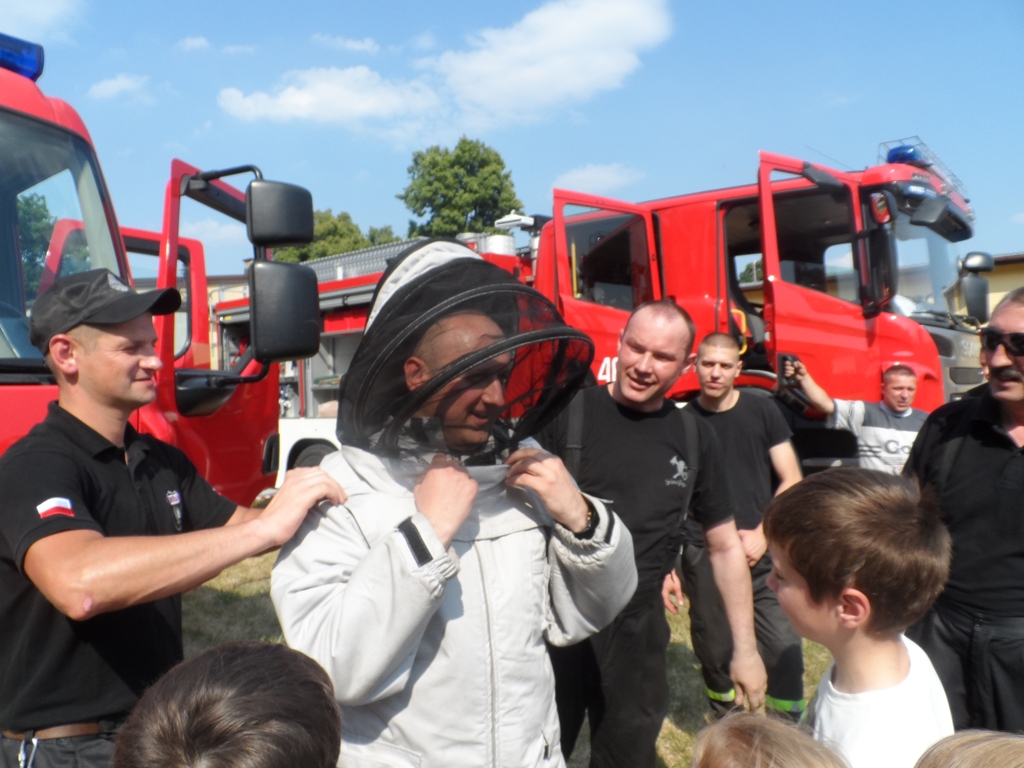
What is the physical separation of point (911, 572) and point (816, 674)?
11.3 feet

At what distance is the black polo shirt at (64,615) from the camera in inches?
68.5

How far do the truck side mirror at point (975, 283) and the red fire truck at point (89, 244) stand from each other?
577 cm

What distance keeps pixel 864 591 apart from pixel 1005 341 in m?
1.09

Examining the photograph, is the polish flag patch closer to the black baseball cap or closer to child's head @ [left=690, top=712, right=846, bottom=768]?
the black baseball cap

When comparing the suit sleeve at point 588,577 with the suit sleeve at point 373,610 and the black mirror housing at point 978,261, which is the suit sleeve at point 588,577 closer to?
the suit sleeve at point 373,610

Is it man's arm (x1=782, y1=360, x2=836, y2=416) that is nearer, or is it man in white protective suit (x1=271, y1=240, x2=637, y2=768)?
man in white protective suit (x1=271, y1=240, x2=637, y2=768)

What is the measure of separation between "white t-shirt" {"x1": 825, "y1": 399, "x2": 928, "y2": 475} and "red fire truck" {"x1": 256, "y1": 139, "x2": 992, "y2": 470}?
1.44ft

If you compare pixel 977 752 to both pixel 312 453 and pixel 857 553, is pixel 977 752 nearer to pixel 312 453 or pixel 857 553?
pixel 857 553

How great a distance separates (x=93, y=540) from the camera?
5.57 ft

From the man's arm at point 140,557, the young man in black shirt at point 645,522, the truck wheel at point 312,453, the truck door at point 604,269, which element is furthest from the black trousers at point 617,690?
→ the truck wheel at point 312,453

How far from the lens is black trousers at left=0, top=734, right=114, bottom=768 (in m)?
1.79

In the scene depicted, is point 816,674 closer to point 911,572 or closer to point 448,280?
point 911,572

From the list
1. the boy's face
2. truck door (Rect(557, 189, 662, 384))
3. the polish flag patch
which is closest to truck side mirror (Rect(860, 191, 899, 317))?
truck door (Rect(557, 189, 662, 384))

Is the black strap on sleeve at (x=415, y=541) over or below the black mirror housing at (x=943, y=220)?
below
